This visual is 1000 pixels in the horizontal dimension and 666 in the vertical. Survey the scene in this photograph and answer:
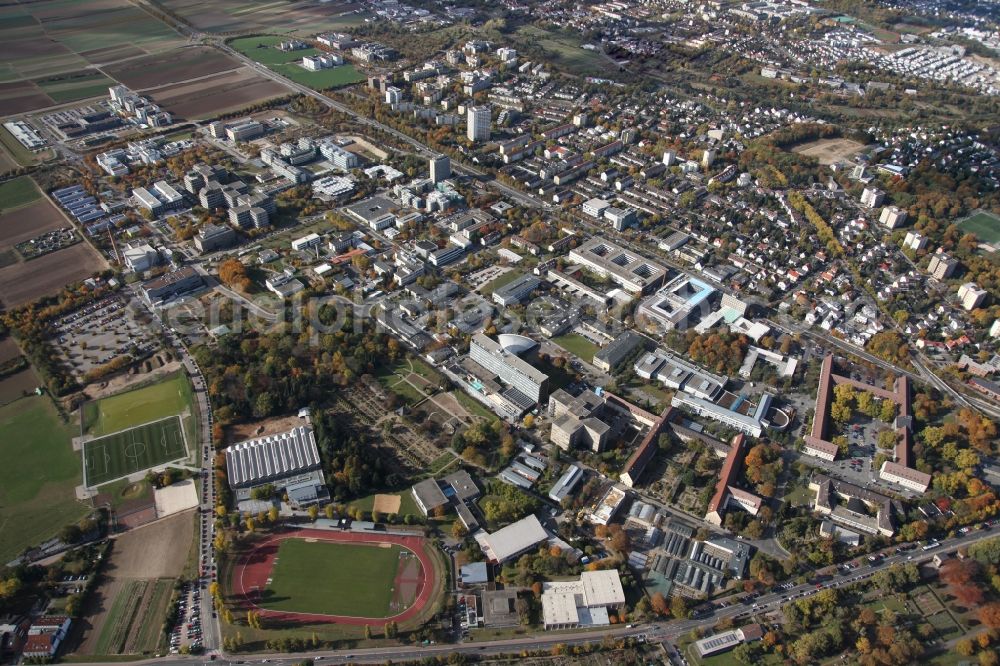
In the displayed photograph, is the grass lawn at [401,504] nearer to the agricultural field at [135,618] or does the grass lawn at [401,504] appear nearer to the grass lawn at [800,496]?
the agricultural field at [135,618]

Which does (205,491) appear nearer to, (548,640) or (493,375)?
(493,375)

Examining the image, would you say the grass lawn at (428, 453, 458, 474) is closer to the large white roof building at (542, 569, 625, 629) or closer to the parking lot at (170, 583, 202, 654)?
the large white roof building at (542, 569, 625, 629)

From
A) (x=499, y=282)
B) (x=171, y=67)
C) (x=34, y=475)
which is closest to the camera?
(x=34, y=475)

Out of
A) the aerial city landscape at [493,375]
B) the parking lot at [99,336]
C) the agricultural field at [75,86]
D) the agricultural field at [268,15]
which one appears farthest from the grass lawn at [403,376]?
the agricultural field at [268,15]

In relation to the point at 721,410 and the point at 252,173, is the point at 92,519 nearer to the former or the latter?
the point at 721,410

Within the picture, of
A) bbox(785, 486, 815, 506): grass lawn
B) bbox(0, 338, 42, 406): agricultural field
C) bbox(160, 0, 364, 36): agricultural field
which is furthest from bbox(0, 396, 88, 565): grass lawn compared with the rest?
bbox(160, 0, 364, 36): agricultural field

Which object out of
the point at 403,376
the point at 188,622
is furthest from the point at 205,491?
the point at 403,376

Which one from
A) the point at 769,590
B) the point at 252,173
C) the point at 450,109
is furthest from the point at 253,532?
the point at 450,109
